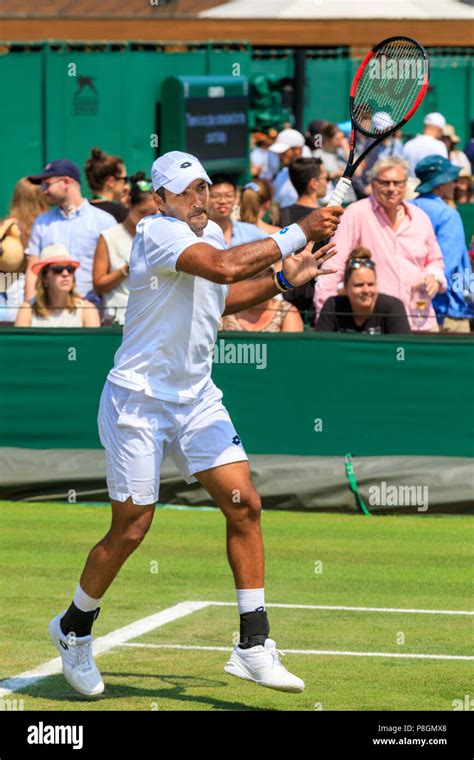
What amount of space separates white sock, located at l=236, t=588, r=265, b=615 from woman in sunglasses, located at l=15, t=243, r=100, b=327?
5.70 m

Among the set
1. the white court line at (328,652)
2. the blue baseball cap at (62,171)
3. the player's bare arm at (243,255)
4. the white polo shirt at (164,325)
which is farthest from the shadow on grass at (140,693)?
the blue baseball cap at (62,171)

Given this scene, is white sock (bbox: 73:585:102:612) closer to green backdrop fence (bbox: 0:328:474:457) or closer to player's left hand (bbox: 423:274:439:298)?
green backdrop fence (bbox: 0:328:474:457)

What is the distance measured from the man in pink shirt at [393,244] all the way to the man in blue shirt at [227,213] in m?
0.72

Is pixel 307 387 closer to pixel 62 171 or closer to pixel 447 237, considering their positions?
pixel 447 237

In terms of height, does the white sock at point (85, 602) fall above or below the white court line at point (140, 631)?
Answer: above

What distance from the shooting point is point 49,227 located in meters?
13.5

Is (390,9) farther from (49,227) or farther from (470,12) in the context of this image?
(49,227)

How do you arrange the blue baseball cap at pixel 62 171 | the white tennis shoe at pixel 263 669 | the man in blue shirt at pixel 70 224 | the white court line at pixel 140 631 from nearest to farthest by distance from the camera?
the white tennis shoe at pixel 263 669, the white court line at pixel 140 631, the man in blue shirt at pixel 70 224, the blue baseball cap at pixel 62 171

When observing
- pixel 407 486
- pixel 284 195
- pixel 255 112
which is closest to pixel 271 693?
pixel 407 486

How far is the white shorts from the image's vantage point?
7.05 m

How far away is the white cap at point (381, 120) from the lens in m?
7.82

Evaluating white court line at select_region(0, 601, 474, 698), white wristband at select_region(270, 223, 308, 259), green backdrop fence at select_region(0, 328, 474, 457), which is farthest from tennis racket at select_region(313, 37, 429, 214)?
green backdrop fence at select_region(0, 328, 474, 457)

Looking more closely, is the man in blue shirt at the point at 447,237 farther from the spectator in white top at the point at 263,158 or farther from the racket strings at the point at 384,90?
the spectator in white top at the point at 263,158
